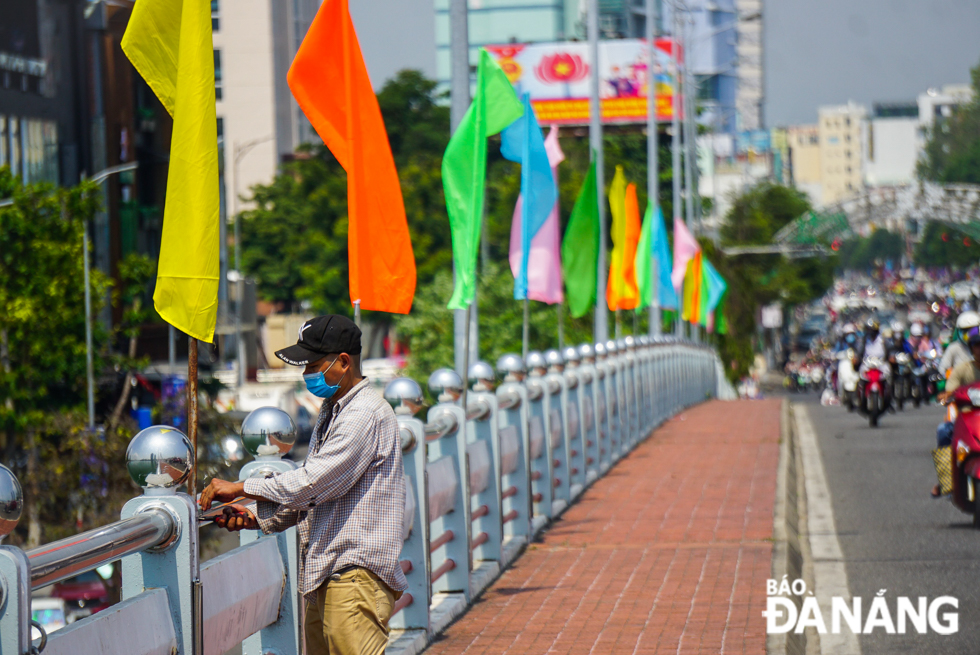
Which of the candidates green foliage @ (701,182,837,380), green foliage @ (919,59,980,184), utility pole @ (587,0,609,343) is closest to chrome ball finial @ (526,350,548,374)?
utility pole @ (587,0,609,343)

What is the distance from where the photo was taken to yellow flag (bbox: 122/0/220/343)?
4961 mm

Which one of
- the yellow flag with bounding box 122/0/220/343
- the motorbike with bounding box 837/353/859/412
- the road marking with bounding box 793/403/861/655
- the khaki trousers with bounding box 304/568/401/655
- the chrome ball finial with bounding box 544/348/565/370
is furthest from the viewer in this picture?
the motorbike with bounding box 837/353/859/412

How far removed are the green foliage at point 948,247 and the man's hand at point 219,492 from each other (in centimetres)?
6974

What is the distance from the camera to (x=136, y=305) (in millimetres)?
31969

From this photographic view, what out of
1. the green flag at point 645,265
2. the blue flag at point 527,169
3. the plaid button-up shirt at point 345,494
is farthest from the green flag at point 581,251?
the plaid button-up shirt at point 345,494

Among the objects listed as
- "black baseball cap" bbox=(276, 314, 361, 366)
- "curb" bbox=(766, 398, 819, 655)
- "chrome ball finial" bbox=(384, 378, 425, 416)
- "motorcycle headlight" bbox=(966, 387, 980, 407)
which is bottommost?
"curb" bbox=(766, 398, 819, 655)

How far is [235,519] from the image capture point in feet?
14.4

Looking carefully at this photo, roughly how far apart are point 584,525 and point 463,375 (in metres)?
2.79

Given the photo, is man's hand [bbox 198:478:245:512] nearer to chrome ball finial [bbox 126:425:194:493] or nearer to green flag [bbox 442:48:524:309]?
chrome ball finial [bbox 126:425:194:493]

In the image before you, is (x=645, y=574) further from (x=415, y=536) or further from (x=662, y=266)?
(x=662, y=266)

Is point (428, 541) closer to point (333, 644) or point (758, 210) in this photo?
point (333, 644)

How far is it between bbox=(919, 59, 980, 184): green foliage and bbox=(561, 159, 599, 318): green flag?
78746mm

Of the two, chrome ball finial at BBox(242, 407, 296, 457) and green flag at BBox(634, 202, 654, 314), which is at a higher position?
green flag at BBox(634, 202, 654, 314)

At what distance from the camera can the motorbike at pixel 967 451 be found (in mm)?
10289
